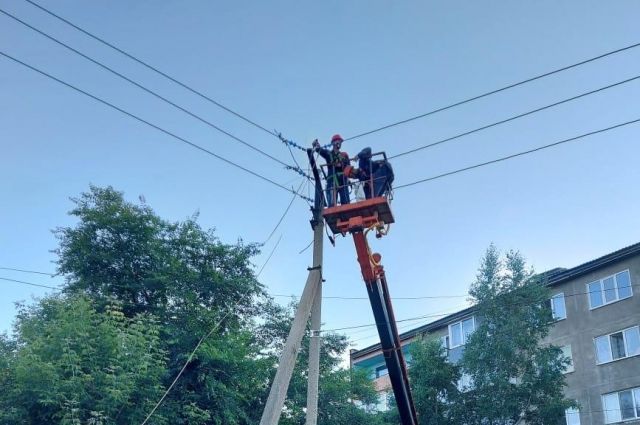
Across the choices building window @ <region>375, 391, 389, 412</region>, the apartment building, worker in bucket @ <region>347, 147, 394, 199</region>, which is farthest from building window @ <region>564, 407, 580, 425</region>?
worker in bucket @ <region>347, 147, 394, 199</region>

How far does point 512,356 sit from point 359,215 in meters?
15.6

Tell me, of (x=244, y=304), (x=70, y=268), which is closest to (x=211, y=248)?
(x=244, y=304)

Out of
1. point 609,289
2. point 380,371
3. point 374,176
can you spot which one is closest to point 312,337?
point 374,176

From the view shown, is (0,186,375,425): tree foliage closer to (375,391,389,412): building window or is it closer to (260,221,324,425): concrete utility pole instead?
(375,391,389,412): building window

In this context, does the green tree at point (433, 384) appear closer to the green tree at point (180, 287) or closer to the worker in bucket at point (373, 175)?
the green tree at point (180, 287)

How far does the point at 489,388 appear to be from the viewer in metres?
26.4

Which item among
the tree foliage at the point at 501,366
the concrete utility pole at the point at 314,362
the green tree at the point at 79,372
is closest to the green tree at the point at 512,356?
the tree foliage at the point at 501,366

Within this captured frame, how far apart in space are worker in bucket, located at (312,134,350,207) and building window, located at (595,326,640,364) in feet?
70.4

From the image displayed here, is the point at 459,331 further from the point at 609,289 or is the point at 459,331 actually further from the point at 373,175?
the point at 373,175

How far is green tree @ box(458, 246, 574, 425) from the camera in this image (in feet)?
84.1

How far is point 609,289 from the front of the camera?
104ft

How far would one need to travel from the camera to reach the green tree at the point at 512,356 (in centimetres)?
2564

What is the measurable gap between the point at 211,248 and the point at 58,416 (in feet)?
32.5

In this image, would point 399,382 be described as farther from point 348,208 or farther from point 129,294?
point 129,294
